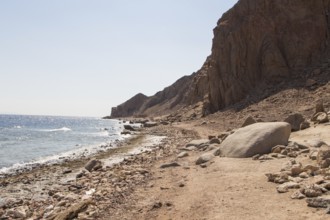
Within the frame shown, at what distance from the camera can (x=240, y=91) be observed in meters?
53.1

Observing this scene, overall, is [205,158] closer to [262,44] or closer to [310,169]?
[310,169]

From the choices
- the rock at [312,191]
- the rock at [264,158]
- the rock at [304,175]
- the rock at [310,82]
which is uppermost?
the rock at [310,82]

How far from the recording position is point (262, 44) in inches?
2090

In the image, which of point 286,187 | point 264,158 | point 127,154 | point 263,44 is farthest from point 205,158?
point 263,44

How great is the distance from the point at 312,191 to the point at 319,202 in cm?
58

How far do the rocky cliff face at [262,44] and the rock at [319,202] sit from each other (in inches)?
1666

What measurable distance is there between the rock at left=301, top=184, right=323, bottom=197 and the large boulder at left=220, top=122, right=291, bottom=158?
21.2 ft

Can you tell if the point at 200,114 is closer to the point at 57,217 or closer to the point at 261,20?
the point at 261,20

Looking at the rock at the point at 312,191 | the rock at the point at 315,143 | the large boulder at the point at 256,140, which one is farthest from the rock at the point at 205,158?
the rock at the point at 312,191

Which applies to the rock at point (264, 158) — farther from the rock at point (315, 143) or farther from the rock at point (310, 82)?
the rock at point (310, 82)

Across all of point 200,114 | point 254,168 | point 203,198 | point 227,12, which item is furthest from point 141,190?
point 227,12

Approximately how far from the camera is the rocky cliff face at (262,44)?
49.4m

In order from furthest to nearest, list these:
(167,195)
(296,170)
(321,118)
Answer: (321,118) < (167,195) < (296,170)

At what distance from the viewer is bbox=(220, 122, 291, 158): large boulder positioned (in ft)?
50.6
